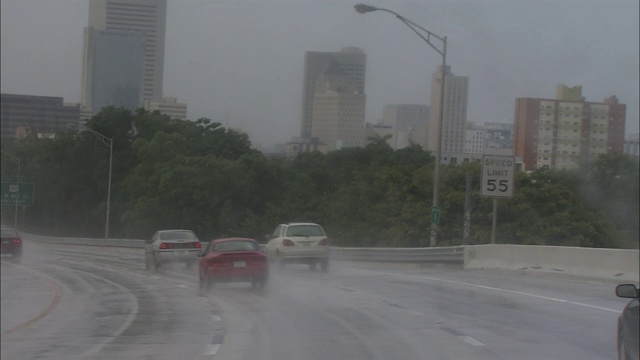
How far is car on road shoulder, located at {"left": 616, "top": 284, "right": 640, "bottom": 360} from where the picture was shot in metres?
9.40

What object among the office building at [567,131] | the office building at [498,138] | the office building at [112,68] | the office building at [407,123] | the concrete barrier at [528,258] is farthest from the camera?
the office building at [407,123]

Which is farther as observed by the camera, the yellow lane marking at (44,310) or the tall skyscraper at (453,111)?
the tall skyscraper at (453,111)

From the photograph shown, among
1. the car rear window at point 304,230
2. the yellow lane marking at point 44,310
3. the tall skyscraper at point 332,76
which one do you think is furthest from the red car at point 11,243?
the tall skyscraper at point 332,76

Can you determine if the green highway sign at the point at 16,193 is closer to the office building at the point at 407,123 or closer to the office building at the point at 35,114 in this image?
the office building at the point at 35,114

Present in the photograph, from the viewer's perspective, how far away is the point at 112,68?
34.6 m

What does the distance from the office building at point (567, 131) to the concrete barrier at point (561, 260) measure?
462 inches

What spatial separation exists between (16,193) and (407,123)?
1876 inches

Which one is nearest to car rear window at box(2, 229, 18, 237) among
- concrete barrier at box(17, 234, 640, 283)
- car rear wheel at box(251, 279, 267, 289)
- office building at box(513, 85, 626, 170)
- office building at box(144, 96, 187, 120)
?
office building at box(144, 96, 187, 120)

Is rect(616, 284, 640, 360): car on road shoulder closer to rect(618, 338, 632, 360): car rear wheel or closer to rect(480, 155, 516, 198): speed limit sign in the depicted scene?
rect(618, 338, 632, 360): car rear wheel

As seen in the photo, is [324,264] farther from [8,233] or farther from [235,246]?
[8,233]

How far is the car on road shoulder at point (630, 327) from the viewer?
9.40 m

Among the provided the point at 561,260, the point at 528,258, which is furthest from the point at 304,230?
the point at 561,260

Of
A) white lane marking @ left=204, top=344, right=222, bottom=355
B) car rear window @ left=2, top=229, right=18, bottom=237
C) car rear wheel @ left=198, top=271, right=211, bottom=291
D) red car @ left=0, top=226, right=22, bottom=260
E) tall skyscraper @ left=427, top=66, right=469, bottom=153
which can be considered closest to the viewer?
white lane marking @ left=204, top=344, right=222, bottom=355

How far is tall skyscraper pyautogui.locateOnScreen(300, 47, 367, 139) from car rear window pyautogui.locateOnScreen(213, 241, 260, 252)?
74363 mm
